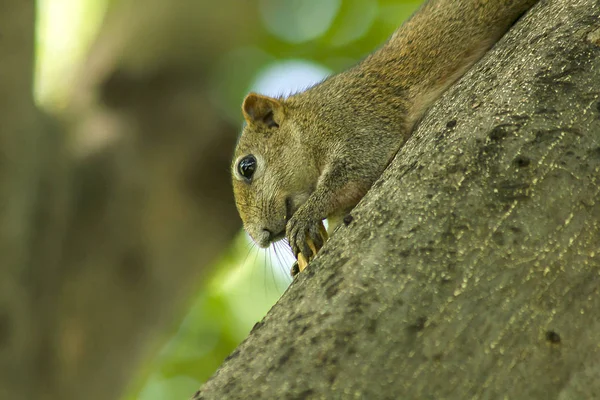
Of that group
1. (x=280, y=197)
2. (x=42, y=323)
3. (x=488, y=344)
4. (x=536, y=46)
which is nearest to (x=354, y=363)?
(x=488, y=344)

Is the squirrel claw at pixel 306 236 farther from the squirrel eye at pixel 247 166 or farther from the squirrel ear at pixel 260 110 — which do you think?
the squirrel ear at pixel 260 110

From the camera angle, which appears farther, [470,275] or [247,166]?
[247,166]

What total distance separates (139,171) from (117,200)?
248 mm

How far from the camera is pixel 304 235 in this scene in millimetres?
2643

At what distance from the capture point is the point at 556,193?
5.30 ft

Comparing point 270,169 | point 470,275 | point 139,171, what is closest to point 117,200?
point 139,171

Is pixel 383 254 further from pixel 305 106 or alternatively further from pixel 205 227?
pixel 205 227

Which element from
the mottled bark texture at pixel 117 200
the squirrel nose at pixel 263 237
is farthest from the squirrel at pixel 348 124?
the mottled bark texture at pixel 117 200

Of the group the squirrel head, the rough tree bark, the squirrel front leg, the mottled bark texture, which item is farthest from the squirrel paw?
the mottled bark texture

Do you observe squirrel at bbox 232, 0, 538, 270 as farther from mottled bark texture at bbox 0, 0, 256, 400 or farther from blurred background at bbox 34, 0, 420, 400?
mottled bark texture at bbox 0, 0, 256, 400

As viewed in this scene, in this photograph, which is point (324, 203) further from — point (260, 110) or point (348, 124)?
point (260, 110)

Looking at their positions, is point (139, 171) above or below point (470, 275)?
above

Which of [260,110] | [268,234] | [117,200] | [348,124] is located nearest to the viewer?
[348,124]

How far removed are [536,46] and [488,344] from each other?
95 cm
